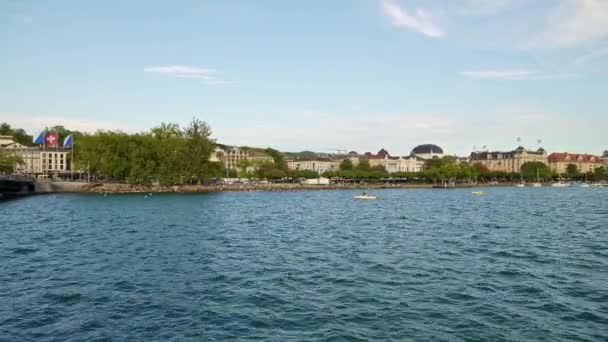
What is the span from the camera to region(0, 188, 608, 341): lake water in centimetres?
1659

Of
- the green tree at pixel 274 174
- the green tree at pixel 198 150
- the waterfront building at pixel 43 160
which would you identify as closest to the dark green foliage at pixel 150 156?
the green tree at pixel 198 150

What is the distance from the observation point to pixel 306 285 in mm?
22500

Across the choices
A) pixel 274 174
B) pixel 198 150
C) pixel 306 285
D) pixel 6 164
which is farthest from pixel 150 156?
pixel 306 285

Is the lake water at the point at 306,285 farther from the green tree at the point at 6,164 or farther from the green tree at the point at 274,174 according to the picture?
the green tree at the point at 274,174

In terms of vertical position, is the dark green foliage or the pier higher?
the dark green foliage

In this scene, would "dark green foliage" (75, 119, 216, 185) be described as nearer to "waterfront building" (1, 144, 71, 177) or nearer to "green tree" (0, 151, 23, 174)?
"green tree" (0, 151, 23, 174)

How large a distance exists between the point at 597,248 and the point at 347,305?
21611mm

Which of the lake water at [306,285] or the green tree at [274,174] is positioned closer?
the lake water at [306,285]

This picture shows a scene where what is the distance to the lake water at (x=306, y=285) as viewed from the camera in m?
16.6

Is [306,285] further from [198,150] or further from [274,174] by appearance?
[274,174]

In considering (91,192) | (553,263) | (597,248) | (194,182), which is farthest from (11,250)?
(194,182)

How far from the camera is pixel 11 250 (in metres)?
33.8

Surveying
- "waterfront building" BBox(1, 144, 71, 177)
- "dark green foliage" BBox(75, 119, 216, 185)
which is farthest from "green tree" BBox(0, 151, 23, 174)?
"waterfront building" BBox(1, 144, 71, 177)

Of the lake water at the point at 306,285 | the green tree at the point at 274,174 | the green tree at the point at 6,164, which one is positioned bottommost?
the lake water at the point at 306,285
